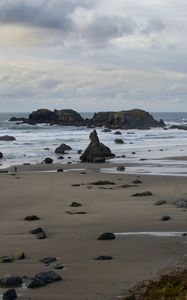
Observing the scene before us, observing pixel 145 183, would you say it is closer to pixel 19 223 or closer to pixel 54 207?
pixel 54 207

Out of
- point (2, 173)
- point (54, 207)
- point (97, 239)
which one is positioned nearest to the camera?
point (97, 239)

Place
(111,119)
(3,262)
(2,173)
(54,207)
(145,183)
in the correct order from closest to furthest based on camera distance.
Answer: (3,262)
(54,207)
(145,183)
(2,173)
(111,119)

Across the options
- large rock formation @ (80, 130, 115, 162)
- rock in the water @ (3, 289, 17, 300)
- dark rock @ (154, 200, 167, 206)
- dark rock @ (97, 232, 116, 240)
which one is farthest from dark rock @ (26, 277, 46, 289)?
large rock formation @ (80, 130, 115, 162)

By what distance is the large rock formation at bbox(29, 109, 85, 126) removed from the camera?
359 ft

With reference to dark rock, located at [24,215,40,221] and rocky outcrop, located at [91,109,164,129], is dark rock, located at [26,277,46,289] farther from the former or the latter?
rocky outcrop, located at [91,109,164,129]

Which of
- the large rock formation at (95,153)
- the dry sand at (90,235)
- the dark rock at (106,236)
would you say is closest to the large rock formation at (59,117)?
the large rock formation at (95,153)

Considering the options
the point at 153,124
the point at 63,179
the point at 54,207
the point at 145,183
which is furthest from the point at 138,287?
the point at 153,124

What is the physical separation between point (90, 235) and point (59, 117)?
328 feet

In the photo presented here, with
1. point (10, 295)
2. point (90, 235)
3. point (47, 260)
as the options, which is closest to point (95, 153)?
point (90, 235)

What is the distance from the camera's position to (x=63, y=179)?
1022 inches

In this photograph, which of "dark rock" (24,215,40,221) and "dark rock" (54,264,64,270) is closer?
"dark rock" (54,264,64,270)

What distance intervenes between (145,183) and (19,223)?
32.6 feet

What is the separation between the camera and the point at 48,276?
28.0 feet

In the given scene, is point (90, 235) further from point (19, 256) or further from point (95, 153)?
point (95, 153)
